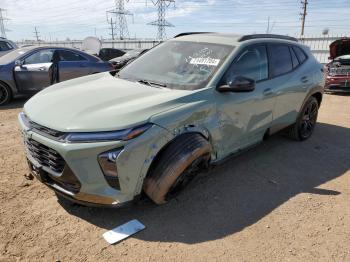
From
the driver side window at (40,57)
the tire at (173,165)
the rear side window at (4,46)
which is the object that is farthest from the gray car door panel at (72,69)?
the tire at (173,165)

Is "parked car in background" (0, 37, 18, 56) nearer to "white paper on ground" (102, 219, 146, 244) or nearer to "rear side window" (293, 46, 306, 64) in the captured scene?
"rear side window" (293, 46, 306, 64)

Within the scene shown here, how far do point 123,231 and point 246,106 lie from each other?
81.2 inches

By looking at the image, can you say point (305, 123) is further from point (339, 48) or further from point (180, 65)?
point (339, 48)

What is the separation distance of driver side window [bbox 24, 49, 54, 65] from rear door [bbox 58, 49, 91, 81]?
281 millimetres

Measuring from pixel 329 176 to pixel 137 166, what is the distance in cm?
288

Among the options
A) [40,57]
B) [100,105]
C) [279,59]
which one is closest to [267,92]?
[279,59]

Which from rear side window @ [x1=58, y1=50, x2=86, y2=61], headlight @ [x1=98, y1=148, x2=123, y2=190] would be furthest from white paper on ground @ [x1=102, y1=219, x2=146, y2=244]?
rear side window @ [x1=58, y1=50, x2=86, y2=61]

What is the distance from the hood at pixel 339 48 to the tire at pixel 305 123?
19.8 ft

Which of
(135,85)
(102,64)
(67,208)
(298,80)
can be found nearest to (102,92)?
(135,85)

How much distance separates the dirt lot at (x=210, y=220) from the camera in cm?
278

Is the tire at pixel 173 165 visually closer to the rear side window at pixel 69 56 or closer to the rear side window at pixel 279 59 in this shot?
the rear side window at pixel 279 59

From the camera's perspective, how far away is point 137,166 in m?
2.83

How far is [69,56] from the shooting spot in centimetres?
894

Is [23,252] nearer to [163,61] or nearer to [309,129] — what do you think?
[163,61]
